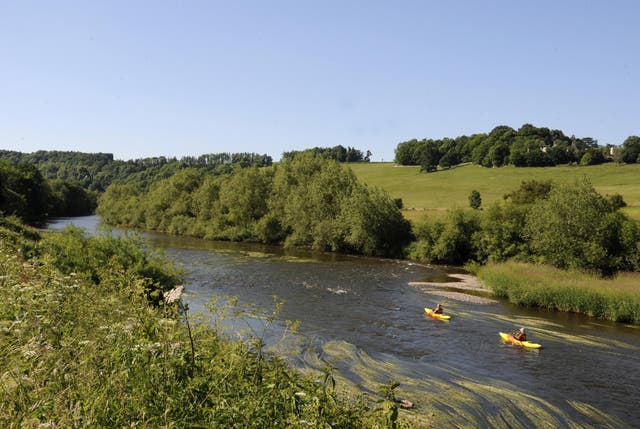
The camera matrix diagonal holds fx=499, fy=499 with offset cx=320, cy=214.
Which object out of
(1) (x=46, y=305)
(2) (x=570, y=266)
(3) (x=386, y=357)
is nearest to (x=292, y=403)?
(1) (x=46, y=305)

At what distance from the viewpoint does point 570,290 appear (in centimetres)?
3228

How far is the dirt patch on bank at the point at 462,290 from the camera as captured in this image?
34531 mm

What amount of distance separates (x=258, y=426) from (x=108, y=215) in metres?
110

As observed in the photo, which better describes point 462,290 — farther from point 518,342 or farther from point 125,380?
point 125,380

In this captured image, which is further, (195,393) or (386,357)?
(386,357)

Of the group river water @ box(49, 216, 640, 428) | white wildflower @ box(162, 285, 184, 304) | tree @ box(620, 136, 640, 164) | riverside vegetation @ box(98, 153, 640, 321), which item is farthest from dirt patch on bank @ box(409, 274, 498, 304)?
tree @ box(620, 136, 640, 164)

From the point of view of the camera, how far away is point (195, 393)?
19.3 ft

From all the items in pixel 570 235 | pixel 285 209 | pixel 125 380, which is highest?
pixel 125 380

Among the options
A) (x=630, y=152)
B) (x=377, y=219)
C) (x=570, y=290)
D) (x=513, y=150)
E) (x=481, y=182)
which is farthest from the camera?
(x=513, y=150)

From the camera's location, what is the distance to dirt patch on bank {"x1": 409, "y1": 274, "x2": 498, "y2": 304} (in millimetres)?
34531

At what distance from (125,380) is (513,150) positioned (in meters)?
120

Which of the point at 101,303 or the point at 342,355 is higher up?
the point at 101,303

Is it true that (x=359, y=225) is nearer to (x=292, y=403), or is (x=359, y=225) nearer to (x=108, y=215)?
(x=292, y=403)

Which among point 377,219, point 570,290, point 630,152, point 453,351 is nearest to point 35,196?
point 377,219
